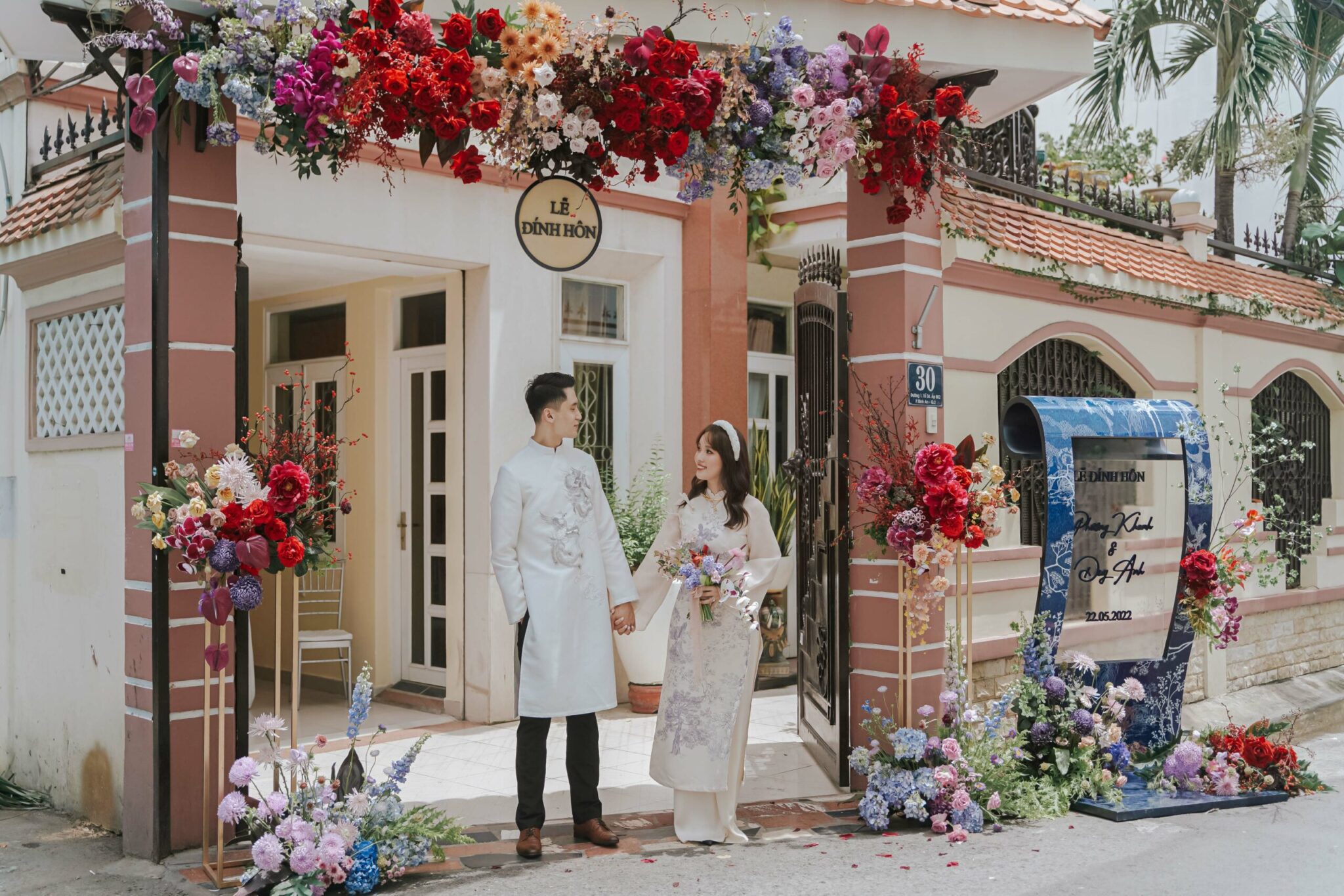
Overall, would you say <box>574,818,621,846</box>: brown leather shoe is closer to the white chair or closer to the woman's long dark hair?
the woman's long dark hair

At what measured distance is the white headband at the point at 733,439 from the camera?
5430 mm

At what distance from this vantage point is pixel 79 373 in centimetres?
577

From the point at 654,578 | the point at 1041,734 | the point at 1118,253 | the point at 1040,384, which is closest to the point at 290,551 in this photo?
the point at 654,578

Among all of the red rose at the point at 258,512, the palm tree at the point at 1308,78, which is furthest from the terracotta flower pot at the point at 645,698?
the palm tree at the point at 1308,78

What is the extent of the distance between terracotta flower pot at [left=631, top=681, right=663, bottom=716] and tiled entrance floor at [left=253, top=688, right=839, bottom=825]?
0.24 feet

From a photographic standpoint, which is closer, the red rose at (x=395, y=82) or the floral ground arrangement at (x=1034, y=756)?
the red rose at (x=395, y=82)

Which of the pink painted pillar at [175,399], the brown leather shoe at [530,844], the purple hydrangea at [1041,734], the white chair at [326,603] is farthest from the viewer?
the white chair at [326,603]

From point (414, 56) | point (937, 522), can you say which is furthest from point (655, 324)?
point (414, 56)

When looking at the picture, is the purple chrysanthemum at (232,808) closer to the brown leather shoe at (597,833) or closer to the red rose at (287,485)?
the red rose at (287,485)

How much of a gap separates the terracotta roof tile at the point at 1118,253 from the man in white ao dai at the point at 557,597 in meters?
2.55

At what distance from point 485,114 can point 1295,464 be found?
8185 millimetres

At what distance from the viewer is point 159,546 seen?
14.7 feet

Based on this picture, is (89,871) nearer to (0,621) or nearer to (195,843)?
(195,843)

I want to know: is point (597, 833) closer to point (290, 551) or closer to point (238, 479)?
point (290, 551)
